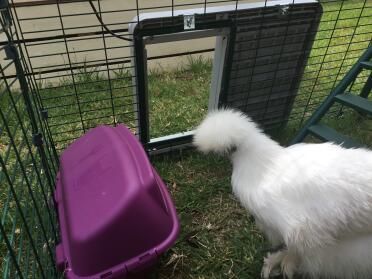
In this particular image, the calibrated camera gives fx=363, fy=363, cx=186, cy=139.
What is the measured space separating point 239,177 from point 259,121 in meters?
1.10

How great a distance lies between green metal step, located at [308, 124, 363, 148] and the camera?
80.5 inches

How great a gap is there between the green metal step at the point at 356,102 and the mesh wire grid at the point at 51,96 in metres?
0.41

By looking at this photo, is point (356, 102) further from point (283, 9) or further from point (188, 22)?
point (188, 22)

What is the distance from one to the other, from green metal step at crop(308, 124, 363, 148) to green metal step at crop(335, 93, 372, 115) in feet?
0.61

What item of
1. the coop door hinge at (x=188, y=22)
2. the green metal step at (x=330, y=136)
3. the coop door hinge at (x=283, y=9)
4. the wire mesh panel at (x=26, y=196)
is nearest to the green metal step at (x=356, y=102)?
the green metal step at (x=330, y=136)

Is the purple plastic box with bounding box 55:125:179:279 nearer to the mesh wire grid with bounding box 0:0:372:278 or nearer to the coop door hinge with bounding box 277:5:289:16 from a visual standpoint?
the mesh wire grid with bounding box 0:0:372:278

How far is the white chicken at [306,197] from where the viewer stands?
4.58ft

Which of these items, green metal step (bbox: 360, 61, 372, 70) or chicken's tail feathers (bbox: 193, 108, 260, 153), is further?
green metal step (bbox: 360, 61, 372, 70)

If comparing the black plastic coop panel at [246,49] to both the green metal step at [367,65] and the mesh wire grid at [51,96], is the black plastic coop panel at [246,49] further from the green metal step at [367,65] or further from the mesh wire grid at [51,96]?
the green metal step at [367,65]

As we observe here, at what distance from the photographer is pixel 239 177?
5.34 ft

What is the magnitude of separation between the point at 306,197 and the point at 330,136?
2.85ft

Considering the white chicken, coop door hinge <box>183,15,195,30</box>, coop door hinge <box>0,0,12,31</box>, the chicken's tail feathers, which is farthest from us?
coop door hinge <box>183,15,195,30</box>

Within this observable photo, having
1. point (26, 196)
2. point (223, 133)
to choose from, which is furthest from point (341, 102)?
point (26, 196)

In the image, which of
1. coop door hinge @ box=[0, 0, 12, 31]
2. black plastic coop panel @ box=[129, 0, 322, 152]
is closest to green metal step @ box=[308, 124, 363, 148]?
black plastic coop panel @ box=[129, 0, 322, 152]
